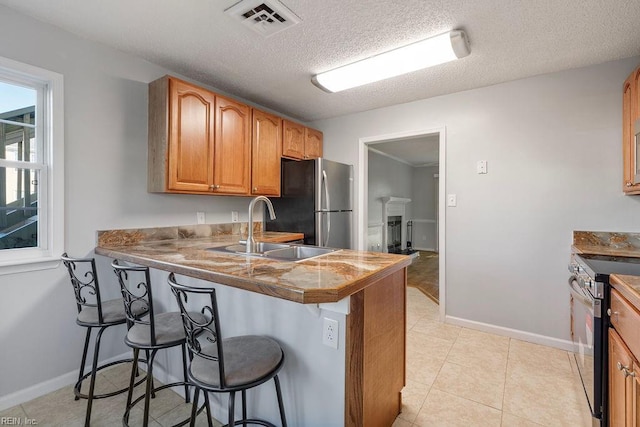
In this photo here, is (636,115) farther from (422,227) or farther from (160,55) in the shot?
(422,227)

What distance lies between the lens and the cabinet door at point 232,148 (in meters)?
2.55

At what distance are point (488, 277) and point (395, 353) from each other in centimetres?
170

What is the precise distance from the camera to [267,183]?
10.0 feet

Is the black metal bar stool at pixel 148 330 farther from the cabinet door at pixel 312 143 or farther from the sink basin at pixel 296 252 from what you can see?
the cabinet door at pixel 312 143

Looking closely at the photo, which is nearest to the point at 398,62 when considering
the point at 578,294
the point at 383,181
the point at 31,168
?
the point at 578,294

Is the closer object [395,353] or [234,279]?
[234,279]

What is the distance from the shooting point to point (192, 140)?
92.3 inches

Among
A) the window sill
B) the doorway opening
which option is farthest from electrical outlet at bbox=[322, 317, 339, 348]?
the doorway opening

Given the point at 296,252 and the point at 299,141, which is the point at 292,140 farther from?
the point at 296,252

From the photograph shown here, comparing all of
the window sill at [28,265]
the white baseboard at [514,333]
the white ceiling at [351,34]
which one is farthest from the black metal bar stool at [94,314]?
the white baseboard at [514,333]

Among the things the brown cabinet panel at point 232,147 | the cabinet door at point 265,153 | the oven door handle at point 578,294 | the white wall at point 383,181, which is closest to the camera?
the oven door handle at point 578,294

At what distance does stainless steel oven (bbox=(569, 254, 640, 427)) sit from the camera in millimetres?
1355

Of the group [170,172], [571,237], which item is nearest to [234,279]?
[170,172]

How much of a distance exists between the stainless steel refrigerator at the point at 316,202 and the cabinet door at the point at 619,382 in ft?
7.39
